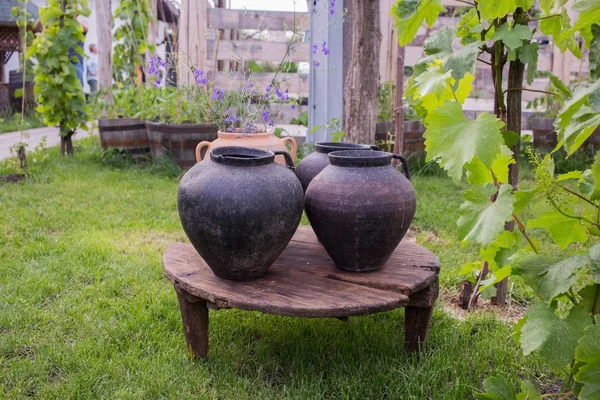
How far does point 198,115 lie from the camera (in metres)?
6.20

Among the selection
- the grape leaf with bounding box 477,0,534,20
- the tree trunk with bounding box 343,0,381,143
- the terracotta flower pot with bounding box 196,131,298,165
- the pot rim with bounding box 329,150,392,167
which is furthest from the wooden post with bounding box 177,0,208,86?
the grape leaf with bounding box 477,0,534,20

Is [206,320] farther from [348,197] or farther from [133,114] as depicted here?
[133,114]

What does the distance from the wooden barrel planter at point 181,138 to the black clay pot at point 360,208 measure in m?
3.74

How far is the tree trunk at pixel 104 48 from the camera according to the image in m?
7.71

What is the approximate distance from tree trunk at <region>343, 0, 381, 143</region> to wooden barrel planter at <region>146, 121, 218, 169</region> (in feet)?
5.65

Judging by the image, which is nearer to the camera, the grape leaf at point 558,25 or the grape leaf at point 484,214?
the grape leaf at point 484,214

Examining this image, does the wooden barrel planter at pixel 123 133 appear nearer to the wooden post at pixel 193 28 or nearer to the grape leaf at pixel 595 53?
the wooden post at pixel 193 28

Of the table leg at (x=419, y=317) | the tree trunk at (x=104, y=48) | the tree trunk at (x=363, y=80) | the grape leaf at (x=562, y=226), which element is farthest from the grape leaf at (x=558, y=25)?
the tree trunk at (x=104, y=48)

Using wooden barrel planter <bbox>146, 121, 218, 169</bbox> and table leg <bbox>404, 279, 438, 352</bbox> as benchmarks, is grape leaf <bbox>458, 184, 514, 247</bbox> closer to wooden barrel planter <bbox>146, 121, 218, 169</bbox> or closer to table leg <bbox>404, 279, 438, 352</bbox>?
table leg <bbox>404, 279, 438, 352</bbox>

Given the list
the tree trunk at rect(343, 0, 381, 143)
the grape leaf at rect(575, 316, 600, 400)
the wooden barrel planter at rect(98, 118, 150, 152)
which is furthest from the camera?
the wooden barrel planter at rect(98, 118, 150, 152)

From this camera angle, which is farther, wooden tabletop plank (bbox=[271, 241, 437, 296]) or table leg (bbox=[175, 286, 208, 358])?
table leg (bbox=[175, 286, 208, 358])

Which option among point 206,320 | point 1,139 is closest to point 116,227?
point 206,320

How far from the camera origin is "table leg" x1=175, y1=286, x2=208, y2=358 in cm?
227

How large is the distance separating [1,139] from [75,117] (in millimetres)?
2844
